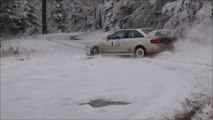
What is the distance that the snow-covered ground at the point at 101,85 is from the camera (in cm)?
772

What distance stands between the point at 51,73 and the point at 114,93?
3.96 m

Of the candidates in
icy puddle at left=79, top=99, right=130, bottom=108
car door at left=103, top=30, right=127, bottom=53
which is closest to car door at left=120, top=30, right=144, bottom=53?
car door at left=103, top=30, right=127, bottom=53

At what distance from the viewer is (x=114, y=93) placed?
9.13m

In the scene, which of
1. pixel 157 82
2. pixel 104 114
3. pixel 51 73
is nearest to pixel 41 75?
pixel 51 73

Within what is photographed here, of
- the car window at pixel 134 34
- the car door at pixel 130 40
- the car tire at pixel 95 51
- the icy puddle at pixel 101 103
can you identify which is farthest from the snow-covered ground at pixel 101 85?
the car tire at pixel 95 51

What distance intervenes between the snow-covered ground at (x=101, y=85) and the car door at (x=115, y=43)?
6.18ft

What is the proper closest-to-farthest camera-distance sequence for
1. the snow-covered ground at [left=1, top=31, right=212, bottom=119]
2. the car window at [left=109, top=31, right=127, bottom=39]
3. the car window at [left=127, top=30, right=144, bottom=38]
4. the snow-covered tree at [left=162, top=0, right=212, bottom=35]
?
1. the snow-covered ground at [left=1, top=31, right=212, bottom=119]
2. the car window at [left=127, top=30, right=144, bottom=38]
3. the car window at [left=109, top=31, right=127, bottom=39]
4. the snow-covered tree at [left=162, top=0, right=212, bottom=35]

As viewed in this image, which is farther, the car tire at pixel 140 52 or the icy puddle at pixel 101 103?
the car tire at pixel 140 52

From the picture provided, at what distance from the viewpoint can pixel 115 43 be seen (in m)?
17.0

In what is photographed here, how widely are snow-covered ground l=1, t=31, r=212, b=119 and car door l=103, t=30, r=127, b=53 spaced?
6.18 feet

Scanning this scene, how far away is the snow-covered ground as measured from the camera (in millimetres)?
7719

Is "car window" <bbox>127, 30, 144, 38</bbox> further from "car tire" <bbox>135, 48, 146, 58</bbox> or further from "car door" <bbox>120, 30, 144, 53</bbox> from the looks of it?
"car tire" <bbox>135, 48, 146, 58</bbox>

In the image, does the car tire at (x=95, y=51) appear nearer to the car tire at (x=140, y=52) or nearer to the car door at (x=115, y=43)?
the car door at (x=115, y=43)

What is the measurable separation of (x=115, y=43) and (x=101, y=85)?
6968mm
